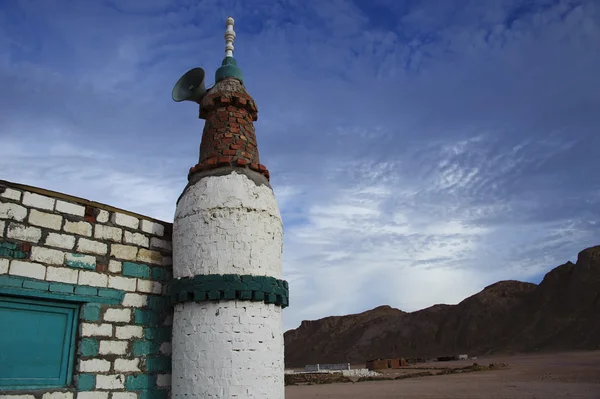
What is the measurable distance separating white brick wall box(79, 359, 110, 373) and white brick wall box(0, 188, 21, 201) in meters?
1.95

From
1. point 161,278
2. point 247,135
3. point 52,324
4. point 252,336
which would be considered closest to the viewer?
point 52,324

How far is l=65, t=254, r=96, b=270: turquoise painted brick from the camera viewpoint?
18.7 ft

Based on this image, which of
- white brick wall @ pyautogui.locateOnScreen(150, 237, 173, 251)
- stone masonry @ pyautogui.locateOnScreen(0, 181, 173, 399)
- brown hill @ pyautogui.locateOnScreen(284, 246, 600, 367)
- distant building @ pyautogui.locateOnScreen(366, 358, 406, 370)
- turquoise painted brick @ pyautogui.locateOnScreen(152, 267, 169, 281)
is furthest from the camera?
brown hill @ pyautogui.locateOnScreen(284, 246, 600, 367)

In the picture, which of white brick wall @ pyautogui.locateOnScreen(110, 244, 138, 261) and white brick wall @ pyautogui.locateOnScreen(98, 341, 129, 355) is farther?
white brick wall @ pyautogui.locateOnScreen(110, 244, 138, 261)

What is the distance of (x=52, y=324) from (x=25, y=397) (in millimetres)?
775

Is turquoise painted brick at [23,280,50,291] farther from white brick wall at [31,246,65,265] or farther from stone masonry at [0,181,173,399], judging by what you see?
white brick wall at [31,246,65,265]

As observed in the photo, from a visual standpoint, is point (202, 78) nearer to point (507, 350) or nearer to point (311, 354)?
point (507, 350)

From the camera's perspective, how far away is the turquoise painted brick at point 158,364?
20.2 ft

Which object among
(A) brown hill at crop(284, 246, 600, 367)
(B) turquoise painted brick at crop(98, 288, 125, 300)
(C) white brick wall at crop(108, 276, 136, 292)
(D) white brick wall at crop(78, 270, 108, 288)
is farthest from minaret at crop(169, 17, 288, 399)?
(A) brown hill at crop(284, 246, 600, 367)

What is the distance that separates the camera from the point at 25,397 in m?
5.11

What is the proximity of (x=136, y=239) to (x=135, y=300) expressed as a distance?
0.80 m

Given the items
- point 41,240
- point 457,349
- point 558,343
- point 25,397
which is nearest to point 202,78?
point 41,240

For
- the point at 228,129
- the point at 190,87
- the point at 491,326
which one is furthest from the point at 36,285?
the point at 491,326

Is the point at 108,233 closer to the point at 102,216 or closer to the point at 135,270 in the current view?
the point at 102,216
